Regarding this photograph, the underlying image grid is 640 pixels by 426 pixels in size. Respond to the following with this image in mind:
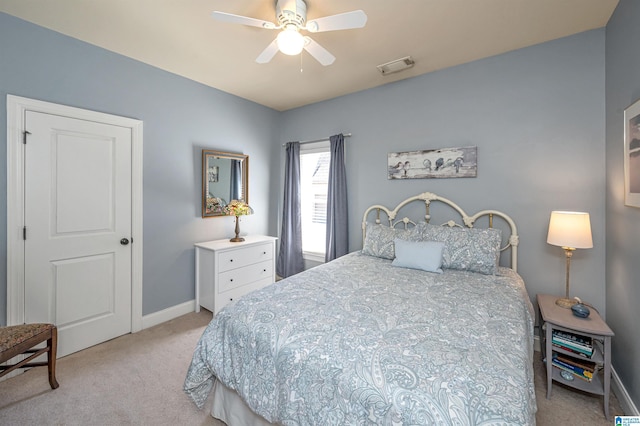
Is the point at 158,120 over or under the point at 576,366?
over

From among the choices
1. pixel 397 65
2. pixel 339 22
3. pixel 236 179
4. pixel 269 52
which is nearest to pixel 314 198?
pixel 236 179

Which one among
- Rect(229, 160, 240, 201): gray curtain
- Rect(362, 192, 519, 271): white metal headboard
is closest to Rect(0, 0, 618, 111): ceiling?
Rect(229, 160, 240, 201): gray curtain

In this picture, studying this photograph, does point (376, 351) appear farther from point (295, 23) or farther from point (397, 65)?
point (397, 65)

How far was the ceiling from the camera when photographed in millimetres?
1947

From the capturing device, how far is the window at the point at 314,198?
157 inches

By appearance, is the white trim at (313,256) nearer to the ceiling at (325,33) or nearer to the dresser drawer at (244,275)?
the dresser drawer at (244,275)

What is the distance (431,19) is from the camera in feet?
6.84

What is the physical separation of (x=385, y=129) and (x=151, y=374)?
338cm

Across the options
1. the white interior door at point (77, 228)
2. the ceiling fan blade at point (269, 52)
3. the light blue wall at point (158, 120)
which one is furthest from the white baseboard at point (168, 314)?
the ceiling fan blade at point (269, 52)

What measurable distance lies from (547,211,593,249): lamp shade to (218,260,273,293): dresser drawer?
9.88 feet

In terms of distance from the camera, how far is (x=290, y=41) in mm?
1802

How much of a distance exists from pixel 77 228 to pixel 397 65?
3.44 metres

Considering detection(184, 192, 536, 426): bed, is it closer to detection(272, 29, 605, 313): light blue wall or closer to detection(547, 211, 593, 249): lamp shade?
detection(547, 211, 593, 249): lamp shade

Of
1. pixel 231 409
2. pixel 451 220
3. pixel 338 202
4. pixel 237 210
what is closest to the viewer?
pixel 231 409
